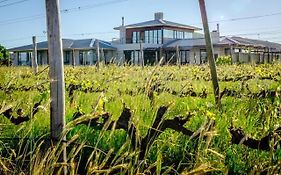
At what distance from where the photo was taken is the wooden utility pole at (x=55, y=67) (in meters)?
2.19

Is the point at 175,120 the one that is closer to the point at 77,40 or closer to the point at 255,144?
the point at 255,144

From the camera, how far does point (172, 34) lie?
54688 mm

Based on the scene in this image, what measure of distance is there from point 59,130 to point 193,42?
153 feet

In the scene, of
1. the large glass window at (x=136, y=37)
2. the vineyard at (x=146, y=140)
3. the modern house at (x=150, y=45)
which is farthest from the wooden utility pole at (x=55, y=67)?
the large glass window at (x=136, y=37)

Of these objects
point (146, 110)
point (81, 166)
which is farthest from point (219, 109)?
point (81, 166)

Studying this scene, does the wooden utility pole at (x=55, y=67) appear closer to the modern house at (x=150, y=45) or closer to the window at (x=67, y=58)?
the modern house at (x=150, y=45)

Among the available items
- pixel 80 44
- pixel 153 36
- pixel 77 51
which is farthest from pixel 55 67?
pixel 77 51

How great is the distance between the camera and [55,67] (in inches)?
86.7

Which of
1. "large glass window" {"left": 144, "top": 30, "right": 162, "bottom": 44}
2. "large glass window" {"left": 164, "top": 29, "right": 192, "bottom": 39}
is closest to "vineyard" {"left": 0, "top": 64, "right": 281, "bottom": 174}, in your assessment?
"large glass window" {"left": 144, "top": 30, "right": 162, "bottom": 44}

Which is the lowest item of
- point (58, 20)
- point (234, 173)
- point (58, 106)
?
point (234, 173)

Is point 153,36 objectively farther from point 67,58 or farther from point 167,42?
point 67,58

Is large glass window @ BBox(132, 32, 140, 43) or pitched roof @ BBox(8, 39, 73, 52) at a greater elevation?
large glass window @ BBox(132, 32, 140, 43)

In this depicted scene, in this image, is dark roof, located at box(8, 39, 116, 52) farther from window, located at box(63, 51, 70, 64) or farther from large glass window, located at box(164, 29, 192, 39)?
large glass window, located at box(164, 29, 192, 39)

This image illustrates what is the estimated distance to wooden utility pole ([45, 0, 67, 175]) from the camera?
2.19 metres
